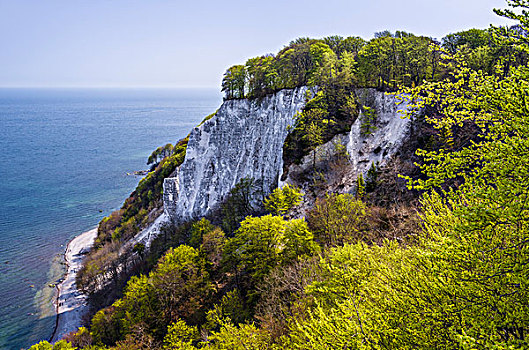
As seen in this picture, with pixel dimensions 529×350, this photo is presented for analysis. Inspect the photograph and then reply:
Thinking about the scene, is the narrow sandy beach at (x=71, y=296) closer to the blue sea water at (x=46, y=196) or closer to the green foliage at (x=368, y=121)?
the blue sea water at (x=46, y=196)

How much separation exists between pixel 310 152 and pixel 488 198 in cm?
3388

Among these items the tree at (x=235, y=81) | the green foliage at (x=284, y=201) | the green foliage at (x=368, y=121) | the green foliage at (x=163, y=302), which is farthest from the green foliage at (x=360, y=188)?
the tree at (x=235, y=81)

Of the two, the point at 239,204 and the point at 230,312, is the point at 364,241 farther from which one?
the point at 239,204

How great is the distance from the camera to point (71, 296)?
46.3m

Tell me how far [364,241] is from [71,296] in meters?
48.6

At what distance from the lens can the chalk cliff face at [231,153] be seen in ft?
151

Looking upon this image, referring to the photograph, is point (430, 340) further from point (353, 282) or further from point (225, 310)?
point (225, 310)

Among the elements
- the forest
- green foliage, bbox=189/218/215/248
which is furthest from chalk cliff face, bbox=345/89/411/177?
green foliage, bbox=189/218/215/248

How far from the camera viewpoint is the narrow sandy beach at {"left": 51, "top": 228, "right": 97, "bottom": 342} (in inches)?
1575

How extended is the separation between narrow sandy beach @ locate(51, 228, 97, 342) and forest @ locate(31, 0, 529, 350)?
259 centimetres

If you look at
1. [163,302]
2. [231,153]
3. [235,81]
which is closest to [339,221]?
[163,302]

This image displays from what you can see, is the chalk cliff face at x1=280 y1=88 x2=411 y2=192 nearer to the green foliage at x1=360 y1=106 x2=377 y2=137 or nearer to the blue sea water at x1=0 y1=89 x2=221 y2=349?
the green foliage at x1=360 y1=106 x2=377 y2=137

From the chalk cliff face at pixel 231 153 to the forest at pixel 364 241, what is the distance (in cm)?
330

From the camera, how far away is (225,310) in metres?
23.8
